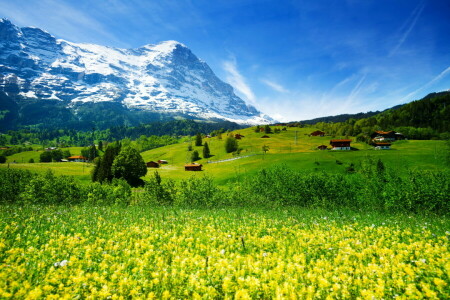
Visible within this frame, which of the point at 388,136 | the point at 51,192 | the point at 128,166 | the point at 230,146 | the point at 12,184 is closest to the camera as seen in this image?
the point at 51,192

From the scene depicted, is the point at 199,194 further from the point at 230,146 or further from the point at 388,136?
the point at 388,136

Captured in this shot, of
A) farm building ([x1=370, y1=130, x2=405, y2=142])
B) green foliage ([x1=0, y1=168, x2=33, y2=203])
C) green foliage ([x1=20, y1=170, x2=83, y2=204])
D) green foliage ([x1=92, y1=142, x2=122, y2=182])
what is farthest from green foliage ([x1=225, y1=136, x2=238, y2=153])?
green foliage ([x1=20, y1=170, x2=83, y2=204])

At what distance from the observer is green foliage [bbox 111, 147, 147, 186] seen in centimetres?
7638

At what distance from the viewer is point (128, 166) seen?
78.2 metres

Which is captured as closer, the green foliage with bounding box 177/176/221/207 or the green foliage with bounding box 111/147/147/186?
the green foliage with bounding box 177/176/221/207

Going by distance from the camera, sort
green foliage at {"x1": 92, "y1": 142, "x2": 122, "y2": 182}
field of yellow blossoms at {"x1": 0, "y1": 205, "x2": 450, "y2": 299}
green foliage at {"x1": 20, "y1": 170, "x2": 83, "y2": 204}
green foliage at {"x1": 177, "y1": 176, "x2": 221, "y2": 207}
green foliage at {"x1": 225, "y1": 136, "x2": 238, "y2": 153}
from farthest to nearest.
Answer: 1. green foliage at {"x1": 225, "y1": 136, "x2": 238, "y2": 153}
2. green foliage at {"x1": 92, "y1": 142, "x2": 122, "y2": 182}
3. green foliage at {"x1": 177, "y1": 176, "x2": 221, "y2": 207}
4. green foliage at {"x1": 20, "y1": 170, "x2": 83, "y2": 204}
5. field of yellow blossoms at {"x1": 0, "y1": 205, "x2": 450, "y2": 299}

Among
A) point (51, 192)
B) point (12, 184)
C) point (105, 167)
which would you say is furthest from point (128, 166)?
point (51, 192)

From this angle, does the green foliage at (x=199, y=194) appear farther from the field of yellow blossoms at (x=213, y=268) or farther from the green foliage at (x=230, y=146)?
the green foliage at (x=230, y=146)

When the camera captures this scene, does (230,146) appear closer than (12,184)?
No

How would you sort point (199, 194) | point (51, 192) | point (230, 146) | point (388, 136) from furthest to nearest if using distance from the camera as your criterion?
point (230, 146), point (388, 136), point (199, 194), point (51, 192)

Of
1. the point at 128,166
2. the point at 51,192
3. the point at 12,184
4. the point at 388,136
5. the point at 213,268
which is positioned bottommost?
the point at 128,166

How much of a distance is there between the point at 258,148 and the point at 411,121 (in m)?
140

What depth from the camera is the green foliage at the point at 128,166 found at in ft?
251

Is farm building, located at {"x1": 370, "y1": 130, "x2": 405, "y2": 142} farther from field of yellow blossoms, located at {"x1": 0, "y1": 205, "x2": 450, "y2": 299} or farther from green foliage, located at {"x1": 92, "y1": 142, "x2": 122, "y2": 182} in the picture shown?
field of yellow blossoms, located at {"x1": 0, "y1": 205, "x2": 450, "y2": 299}
